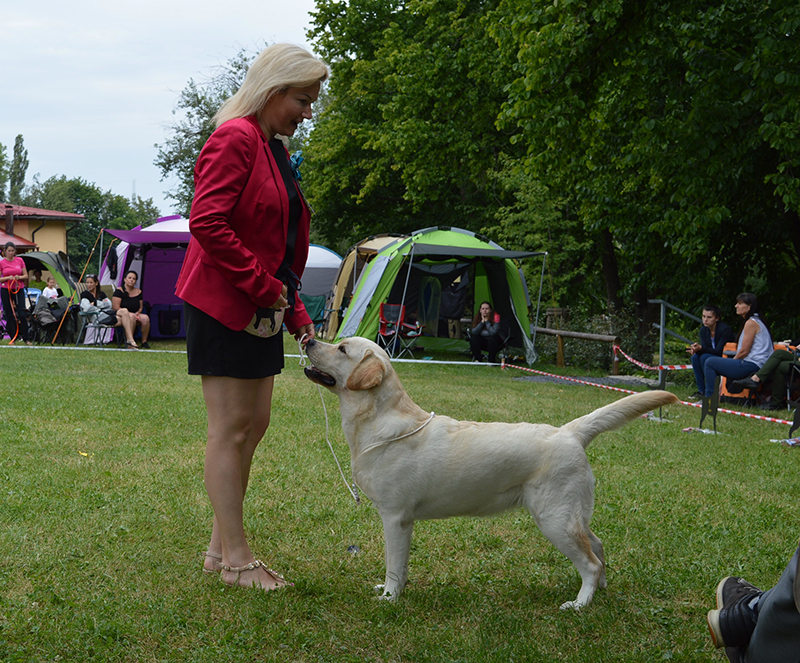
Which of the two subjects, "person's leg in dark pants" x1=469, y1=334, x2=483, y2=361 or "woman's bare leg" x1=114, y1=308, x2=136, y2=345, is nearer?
"woman's bare leg" x1=114, y1=308, x2=136, y2=345

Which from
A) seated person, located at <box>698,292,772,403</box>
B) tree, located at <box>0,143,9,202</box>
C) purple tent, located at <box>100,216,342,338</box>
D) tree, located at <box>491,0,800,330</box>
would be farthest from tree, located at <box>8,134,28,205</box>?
seated person, located at <box>698,292,772,403</box>

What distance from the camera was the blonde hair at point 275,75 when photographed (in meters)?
2.96

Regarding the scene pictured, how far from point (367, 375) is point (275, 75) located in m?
1.27

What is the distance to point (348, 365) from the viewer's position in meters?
3.21

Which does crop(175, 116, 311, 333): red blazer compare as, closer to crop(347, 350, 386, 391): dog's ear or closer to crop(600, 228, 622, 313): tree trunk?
crop(347, 350, 386, 391): dog's ear

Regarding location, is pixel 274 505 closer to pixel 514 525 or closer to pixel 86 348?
pixel 514 525

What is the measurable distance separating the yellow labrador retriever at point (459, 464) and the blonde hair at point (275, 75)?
1.13 meters

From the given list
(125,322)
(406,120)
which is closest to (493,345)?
(125,322)

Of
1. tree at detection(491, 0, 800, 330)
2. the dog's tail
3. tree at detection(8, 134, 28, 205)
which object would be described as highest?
tree at detection(8, 134, 28, 205)

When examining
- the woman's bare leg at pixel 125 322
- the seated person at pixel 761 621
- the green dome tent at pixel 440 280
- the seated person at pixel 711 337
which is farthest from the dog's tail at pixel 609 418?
the woman's bare leg at pixel 125 322

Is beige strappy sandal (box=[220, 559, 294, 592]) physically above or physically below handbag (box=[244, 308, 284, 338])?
below

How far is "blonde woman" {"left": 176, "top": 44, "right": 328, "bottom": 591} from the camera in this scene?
2877 millimetres

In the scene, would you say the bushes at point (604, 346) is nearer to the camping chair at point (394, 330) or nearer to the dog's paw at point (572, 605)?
the camping chair at point (394, 330)

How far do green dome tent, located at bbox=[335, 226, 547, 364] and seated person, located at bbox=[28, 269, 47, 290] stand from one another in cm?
856
